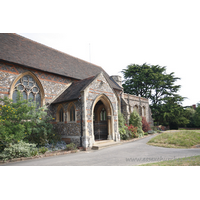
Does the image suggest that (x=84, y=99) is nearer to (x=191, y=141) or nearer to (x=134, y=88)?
(x=191, y=141)

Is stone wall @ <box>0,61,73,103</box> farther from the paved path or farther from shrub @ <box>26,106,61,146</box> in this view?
the paved path

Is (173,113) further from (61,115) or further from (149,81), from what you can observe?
(61,115)

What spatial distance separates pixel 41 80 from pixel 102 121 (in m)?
7.27

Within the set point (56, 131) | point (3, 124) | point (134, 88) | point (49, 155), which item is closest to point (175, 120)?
point (134, 88)

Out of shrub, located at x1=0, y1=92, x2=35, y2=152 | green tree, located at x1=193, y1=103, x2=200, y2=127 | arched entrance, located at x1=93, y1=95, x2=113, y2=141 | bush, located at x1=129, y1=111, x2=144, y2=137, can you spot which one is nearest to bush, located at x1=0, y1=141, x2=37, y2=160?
shrub, located at x1=0, y1=92, x2=35, y2=152

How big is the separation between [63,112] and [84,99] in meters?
2.79

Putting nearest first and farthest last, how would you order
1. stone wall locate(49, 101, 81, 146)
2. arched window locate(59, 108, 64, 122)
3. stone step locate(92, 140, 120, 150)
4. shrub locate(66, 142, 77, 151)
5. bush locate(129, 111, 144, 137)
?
shrub locate(66, 142, 77, 151), stone step locate(92, 140, 120, 150), stone wall locate(49, 101, 81, 146), arched window locate(59, 108, 64, 122), bush locate(129, 111, 144, 137)

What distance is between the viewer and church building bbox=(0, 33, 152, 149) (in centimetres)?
1140

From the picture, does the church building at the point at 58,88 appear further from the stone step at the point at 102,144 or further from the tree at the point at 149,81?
the tree at the point at 149,81

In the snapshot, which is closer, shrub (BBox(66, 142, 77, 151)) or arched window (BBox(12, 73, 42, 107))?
shrub (BBox(66, 142, 77, 151))

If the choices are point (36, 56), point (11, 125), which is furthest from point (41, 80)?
point (11, 125)

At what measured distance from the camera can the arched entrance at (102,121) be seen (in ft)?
44.8

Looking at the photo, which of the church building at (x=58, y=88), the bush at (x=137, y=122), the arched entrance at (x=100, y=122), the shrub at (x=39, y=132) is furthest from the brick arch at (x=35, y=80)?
the bush at (x=137, y=122)

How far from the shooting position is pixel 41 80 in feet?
43.7
